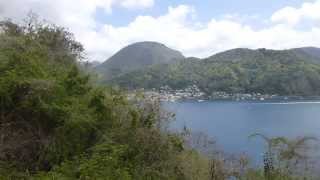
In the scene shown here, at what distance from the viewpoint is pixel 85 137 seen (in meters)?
10.6

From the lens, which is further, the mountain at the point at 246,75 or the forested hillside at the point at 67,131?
the mountain at the point at 246,75

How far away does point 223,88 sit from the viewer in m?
120

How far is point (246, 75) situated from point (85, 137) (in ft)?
373

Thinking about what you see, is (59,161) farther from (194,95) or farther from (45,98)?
(194,95)

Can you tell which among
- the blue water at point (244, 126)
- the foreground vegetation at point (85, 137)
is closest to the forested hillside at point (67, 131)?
the foreground vegetation at point (85, 137)

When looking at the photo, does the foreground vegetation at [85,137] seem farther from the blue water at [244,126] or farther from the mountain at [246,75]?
the mountain at [246,75]

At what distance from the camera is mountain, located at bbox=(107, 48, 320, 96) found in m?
113

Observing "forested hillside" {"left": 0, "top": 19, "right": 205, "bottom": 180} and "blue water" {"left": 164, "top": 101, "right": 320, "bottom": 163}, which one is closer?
"forested hillside" {"left": 0, "top": 19, "right": 205, "bottom": 180}

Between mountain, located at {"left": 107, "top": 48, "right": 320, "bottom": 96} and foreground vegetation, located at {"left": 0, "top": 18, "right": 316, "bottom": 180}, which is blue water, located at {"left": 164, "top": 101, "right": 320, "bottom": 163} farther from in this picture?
mountain, located at {"left": 107, "top": 48, "right": 320, "bottom": 96}

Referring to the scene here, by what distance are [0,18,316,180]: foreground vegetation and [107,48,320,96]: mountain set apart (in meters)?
92.7

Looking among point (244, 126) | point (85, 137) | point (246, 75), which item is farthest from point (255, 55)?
point (85, 137)

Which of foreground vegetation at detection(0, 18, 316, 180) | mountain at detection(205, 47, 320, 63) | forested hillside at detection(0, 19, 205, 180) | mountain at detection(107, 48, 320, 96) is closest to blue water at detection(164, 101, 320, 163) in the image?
foreground vegetation at detection(0, 18, 316, 180)

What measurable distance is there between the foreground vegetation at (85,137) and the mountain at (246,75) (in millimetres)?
92703

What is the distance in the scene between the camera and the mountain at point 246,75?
372ft
